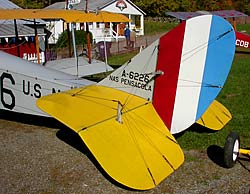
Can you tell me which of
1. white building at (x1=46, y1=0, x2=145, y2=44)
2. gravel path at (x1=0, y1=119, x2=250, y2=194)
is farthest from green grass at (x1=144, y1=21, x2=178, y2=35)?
gravel path at (x1=0, y1=119, x2=250, y2=194)

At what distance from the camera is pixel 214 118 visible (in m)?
7.10

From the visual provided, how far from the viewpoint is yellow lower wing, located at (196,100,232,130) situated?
6.86 meters

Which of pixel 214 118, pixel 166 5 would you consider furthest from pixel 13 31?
pixel 166 5

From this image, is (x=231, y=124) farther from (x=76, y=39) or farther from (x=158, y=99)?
(x=76, y=39)

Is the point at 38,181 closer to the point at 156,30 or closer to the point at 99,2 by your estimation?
the point at 99,2

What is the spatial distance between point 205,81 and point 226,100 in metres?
5.29

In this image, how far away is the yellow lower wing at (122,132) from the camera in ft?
15.5

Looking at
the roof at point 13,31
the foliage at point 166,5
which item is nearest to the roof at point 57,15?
the roof at point 13,31

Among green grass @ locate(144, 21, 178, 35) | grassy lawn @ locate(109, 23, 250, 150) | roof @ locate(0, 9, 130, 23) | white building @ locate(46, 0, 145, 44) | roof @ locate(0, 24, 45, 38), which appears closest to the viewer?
grassy lawn @ locate(109, 23, 250, 150)

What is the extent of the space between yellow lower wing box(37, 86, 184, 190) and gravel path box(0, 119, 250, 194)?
1.93 ft

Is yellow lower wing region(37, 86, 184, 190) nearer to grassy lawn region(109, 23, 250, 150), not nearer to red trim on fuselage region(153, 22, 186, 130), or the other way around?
red trim on fuselage region(153, 22, 186, 130)

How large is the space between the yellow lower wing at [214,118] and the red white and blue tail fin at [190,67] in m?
1.22

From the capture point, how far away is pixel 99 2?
132 ft

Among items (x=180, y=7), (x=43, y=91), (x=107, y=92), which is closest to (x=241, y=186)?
(x=107, y=92)
